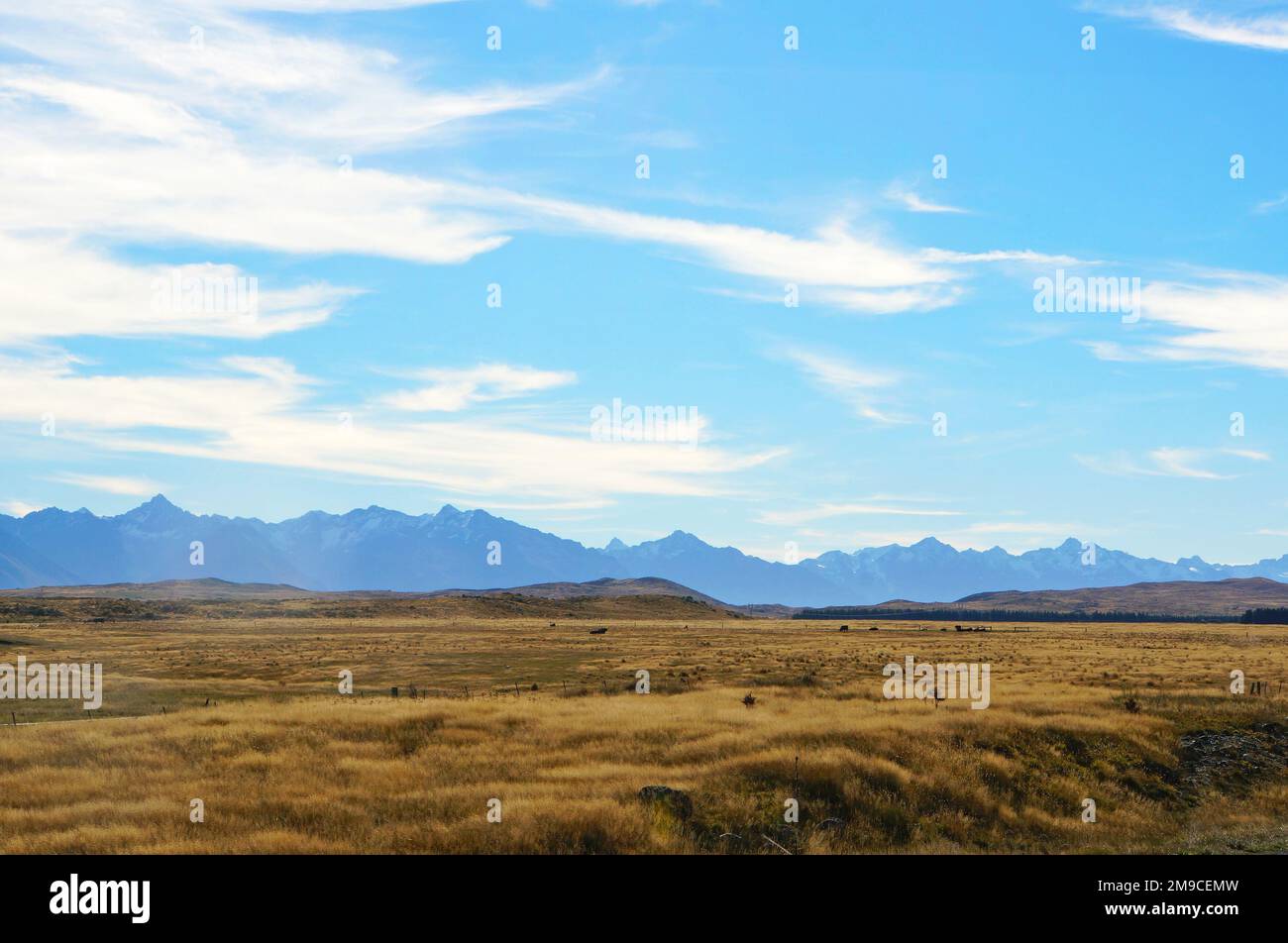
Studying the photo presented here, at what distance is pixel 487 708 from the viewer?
30188 mm

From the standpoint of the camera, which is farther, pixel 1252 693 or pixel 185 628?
pixel 185 628

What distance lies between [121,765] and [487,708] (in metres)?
11.1
